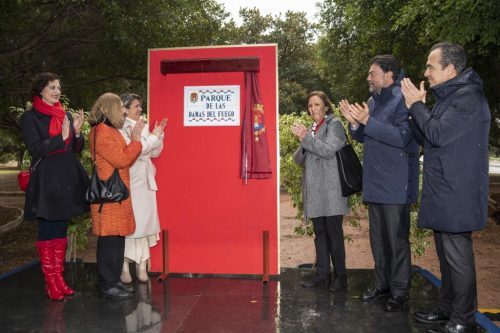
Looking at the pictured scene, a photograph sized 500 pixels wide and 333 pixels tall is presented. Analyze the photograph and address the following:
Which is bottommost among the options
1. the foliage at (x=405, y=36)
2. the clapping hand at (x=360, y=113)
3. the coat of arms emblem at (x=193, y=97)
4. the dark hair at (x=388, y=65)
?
the clapping hand at (x=360, y=113)

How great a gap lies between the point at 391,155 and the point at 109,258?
2547 mm

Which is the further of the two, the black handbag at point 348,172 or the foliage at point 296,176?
the foliage at point 296,176

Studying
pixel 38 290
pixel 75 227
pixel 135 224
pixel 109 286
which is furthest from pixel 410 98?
pixel 75 227

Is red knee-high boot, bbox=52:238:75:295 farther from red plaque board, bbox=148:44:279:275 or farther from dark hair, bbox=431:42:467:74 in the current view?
dark hair, bbox=431:42:467:74

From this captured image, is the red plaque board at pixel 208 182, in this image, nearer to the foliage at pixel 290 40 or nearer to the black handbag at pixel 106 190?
the black handbag at pixel 106 190

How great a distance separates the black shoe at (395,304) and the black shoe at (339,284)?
1.79 feet

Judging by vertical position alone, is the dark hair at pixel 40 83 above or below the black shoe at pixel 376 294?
above

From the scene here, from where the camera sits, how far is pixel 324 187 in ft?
14.1

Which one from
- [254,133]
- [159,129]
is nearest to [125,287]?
[159,129]

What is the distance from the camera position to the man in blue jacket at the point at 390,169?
372cm

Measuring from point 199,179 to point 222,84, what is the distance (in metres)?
1.00

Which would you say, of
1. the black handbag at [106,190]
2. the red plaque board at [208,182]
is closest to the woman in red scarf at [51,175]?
the black handbag at [106,190]

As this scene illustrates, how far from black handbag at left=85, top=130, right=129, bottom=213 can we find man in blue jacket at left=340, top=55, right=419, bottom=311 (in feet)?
6.50

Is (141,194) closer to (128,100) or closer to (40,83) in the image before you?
(128,100)
